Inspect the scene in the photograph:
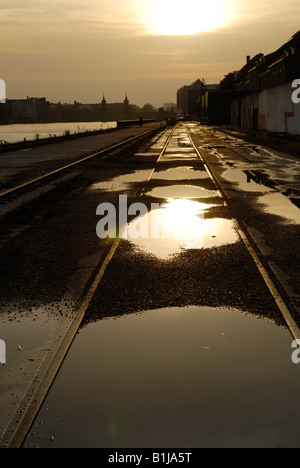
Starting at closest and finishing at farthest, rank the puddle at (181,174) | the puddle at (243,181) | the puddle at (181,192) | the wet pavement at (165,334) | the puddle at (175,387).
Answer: the puddle at (175,387) < the wet pavement at (165,334) < the puddle at (181,192) < the puddle at (243,181) < the puddle at (181,174)

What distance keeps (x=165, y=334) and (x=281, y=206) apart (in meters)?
9.64

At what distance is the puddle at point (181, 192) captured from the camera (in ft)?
57.0

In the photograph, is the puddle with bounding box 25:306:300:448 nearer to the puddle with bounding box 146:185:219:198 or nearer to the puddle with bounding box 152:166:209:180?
the puddle with bounding box 146:185:219:198

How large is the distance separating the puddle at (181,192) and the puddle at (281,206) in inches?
63.6

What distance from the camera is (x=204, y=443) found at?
3830 mm

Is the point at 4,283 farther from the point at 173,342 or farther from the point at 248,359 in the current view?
the point at 248,359

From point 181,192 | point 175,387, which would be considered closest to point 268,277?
point 175,387

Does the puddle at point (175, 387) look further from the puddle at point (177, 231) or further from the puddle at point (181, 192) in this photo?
the puddle at point (181, 192)

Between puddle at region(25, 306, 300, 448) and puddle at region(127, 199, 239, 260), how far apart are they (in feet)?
11.3

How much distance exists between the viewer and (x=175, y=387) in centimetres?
466

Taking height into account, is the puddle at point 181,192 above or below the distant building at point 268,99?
below

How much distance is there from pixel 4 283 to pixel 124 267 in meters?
1.71

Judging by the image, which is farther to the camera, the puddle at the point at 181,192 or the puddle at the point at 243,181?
the puddle at the point at 243,181

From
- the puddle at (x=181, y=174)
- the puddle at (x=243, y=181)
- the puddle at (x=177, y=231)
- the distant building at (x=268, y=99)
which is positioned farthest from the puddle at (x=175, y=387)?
the distant building at (x=268, y=99)
